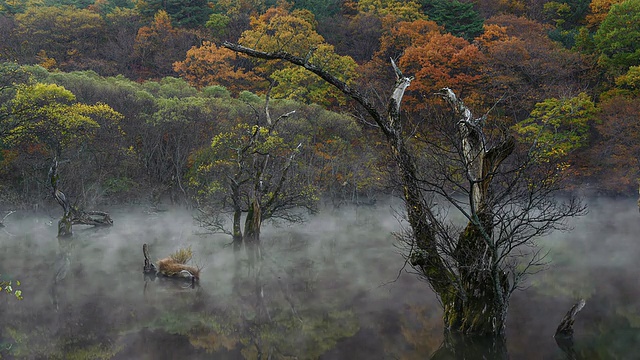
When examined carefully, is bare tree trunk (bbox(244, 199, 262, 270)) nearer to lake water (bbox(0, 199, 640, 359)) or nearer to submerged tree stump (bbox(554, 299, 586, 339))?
lake water (bbox(0, 199, 640, 359))

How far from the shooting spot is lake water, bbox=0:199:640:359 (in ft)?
33.8

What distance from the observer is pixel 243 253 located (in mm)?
19500

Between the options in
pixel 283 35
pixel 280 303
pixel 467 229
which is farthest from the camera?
pixel 283 35

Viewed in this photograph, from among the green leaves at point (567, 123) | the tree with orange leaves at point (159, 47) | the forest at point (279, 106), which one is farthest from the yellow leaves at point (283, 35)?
the green leaves at point (567, 123)

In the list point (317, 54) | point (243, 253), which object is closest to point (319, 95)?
point (317, 54)

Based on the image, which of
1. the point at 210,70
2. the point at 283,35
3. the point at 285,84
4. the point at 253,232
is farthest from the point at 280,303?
the point at 283,35

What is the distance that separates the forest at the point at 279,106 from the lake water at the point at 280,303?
89 cm

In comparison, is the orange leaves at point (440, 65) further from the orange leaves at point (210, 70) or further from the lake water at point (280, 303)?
the lake water at point (280, 303)

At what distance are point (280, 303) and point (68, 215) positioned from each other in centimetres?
1413

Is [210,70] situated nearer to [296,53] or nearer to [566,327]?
[296,53]

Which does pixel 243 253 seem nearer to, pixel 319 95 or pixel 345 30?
pixel 319 95

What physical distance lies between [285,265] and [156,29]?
31284 millimetres

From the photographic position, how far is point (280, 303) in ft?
44.1

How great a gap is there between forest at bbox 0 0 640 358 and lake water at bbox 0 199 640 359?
891 mm
